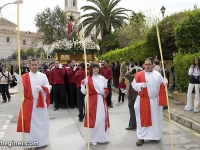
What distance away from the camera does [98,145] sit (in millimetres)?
6000

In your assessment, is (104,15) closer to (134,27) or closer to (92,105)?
(134,27)

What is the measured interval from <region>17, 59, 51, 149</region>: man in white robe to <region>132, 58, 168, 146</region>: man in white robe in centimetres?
195

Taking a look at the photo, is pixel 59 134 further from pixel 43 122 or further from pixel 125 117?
pixel 125 117

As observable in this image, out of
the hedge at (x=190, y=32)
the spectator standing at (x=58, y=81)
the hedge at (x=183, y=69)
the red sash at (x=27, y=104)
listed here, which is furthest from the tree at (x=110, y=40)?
the red sash at (x=27, y=104)

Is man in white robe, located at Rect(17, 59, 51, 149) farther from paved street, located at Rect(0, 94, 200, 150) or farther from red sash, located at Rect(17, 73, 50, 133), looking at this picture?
paved street, located at Rect(0, 94, 200, 150)

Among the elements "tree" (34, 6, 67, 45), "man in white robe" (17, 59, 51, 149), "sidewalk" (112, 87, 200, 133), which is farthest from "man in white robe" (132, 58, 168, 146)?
"tree" (34, 6, 67, 45)

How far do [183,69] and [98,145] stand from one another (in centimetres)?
577

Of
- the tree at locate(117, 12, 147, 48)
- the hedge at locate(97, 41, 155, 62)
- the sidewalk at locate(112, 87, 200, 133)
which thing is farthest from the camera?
the tree at locate(117, 12, 147, 48)

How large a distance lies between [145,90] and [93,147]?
5.24 feet

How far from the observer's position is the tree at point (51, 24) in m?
50.0

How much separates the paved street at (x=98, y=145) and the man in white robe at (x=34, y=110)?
1.09ft

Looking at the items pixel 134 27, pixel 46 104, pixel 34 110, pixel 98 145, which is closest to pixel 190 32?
pixel 98 145

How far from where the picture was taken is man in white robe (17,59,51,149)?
5.70m

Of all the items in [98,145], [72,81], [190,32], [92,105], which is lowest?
[98,145]
